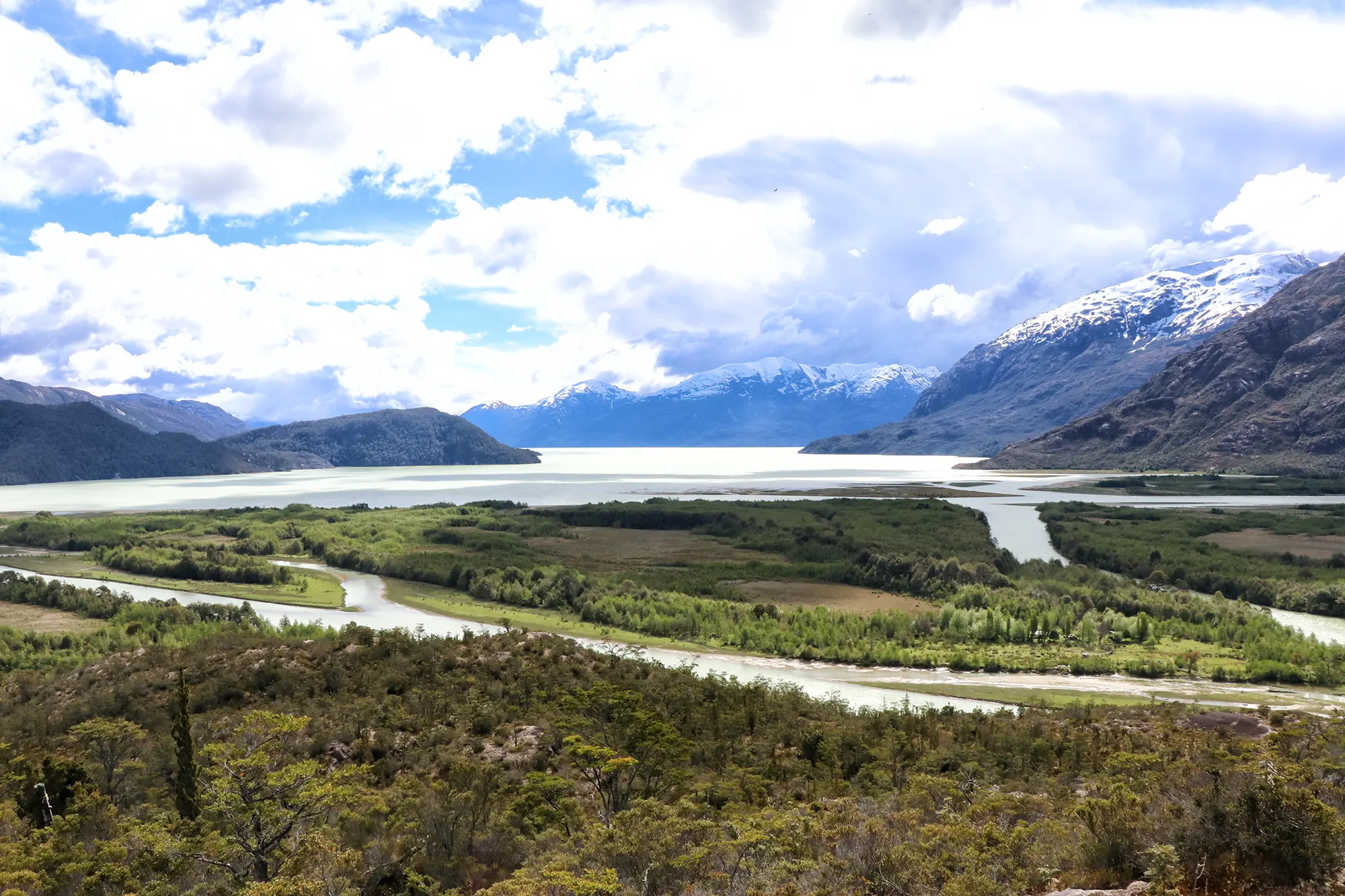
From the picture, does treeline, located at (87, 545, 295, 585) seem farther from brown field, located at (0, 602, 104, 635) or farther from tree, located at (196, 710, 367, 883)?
tree, located at (196, 710, 367, 883)

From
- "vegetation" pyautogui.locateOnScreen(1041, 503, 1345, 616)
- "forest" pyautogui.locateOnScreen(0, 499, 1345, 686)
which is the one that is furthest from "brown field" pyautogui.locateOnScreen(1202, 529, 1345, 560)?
"forest" pyautogui.locateOnScreen(0, 499, 1345, 686)

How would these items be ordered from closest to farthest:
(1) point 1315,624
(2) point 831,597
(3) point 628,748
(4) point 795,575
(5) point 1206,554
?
(3) point 628,748 → (1) point 1315,624 → (2) point 831,597 → (4) point 795,575 → (5) point 1206,554

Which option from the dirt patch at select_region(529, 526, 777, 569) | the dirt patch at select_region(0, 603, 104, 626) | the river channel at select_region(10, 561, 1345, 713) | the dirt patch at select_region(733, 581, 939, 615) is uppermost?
the dirt patch at select_region(529, 526, 777, 569)

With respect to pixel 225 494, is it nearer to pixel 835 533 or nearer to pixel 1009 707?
pixel 835 533

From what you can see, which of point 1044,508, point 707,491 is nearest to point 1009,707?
point 1044,508

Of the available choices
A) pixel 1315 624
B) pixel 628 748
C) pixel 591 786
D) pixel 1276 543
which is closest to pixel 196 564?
pixel 591 786

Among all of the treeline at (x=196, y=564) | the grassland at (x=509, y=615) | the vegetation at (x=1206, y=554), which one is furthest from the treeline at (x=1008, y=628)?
the treeline at (x=196, y=564)

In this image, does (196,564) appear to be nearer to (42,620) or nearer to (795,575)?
(42,620)
